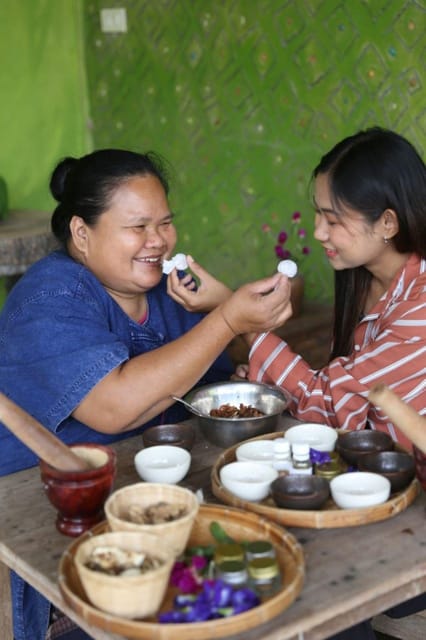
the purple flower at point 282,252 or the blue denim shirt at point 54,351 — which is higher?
the blue denim shirt at point 54,351

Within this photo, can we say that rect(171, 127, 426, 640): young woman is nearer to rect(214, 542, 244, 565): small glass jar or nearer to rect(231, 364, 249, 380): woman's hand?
rect(231, 364, 249, 380): woman's hand

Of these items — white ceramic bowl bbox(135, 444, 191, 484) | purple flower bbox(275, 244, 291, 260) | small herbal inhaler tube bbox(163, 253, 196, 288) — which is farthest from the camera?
purple flower bbox(275, 244, 291, 260)

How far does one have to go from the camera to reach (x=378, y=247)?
2.45 meters

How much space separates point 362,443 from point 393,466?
11 centimetres

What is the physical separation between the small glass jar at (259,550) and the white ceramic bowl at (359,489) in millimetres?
191

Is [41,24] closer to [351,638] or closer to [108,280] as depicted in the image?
[108,280]

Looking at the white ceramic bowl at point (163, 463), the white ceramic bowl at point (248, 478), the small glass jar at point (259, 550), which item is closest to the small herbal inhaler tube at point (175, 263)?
the white ceramic bowl at point (163, 463)

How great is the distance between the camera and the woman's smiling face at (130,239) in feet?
7.37

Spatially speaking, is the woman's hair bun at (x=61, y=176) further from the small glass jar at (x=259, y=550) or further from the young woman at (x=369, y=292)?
the small glass jar at (x=259, y=550)

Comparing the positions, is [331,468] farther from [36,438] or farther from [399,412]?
[36,438]

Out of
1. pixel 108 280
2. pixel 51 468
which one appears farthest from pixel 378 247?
pixel 51 468

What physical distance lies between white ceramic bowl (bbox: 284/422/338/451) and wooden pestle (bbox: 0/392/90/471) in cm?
48

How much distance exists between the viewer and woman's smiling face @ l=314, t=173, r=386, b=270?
2418 millimetres

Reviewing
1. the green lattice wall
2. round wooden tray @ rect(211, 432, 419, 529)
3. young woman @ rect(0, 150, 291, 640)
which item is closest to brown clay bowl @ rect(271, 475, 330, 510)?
round wooden tray @ rect(211, 432, 419, 529)
